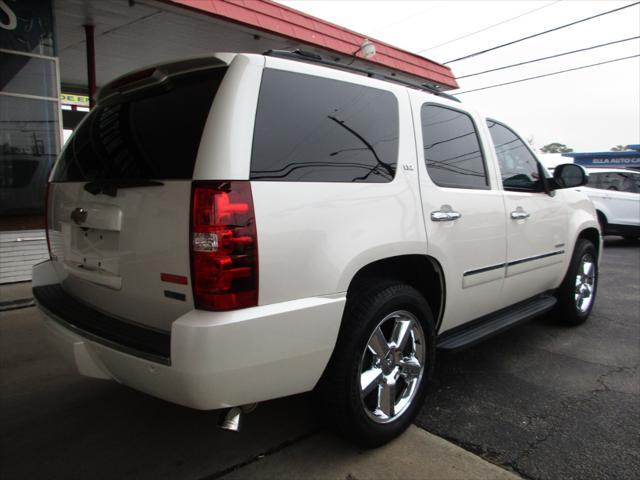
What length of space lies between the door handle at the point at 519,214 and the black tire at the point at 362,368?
1192 mm

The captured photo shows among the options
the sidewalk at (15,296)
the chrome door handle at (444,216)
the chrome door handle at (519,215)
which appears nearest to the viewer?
the chrome door handle at (444,216)

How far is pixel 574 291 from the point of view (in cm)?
441

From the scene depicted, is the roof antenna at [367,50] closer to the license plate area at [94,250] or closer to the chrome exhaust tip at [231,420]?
the license plate area at [94,250]

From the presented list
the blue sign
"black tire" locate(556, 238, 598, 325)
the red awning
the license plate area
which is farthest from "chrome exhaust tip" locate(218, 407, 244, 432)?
the blue sign

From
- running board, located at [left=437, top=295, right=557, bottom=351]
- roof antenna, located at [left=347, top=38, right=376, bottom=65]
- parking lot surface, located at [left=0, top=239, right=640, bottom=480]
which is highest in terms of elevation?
roof antenna, located at [left=347, top=38, right=376, bottom=65]

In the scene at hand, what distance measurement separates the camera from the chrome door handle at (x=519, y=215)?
3.38m

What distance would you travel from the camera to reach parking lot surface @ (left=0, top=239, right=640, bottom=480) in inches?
93.4

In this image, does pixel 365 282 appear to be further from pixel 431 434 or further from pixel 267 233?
pixel 431 434

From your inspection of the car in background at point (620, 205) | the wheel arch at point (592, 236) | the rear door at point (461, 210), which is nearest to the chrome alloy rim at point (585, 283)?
the wheel arch at point (592, 236)

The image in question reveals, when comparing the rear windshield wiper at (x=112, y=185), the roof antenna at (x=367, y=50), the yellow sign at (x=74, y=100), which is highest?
the roof antenna at (x=367, y=50)

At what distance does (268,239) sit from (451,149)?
5.48ft

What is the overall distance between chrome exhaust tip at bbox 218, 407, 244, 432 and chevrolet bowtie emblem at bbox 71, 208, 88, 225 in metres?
1.19

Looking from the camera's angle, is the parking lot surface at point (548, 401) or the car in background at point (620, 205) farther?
the car in background at point (620, 205)

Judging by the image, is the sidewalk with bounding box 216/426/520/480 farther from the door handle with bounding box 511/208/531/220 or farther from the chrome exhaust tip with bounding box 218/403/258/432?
the door handle with bounding box 511/208/531/220
